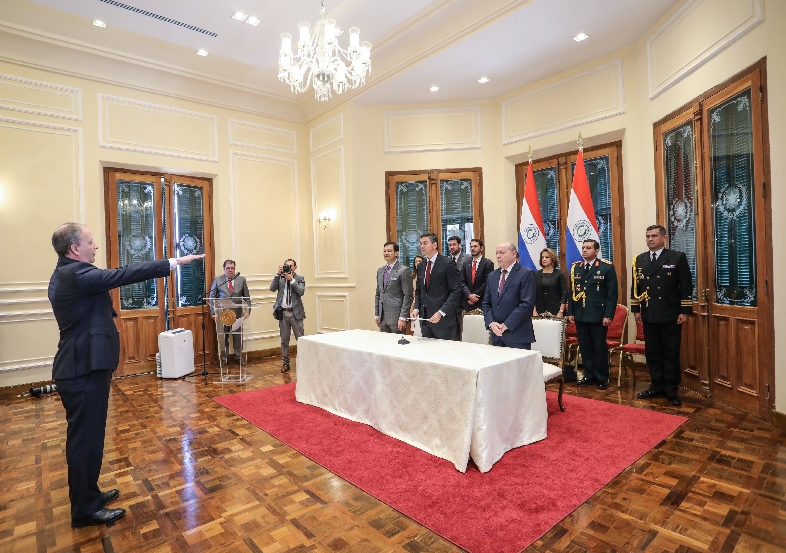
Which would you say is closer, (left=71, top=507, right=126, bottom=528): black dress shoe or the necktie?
(left=71, top=507, right=126, bottom=528): black dress shoe

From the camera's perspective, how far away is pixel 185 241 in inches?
265

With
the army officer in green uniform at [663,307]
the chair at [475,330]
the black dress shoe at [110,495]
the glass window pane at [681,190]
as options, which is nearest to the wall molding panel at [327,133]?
the chair at [475,330]

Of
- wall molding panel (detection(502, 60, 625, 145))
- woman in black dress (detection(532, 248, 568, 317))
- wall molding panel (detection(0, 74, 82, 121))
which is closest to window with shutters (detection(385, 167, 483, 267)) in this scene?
wall molding panel (detection(502, 60, 625, 145))

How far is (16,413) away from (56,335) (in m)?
1.24

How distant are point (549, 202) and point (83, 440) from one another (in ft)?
19.9

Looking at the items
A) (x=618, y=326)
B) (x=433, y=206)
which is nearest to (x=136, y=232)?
(x=433, y=206)

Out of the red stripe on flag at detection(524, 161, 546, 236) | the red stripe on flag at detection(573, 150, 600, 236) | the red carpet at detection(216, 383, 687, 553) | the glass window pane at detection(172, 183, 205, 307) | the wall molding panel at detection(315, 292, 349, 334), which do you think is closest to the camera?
the red carpet at detection(216, 383, 687, 553)

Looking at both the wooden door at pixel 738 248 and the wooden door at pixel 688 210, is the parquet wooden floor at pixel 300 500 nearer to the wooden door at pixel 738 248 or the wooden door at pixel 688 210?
the wooden door at pixel 738 248

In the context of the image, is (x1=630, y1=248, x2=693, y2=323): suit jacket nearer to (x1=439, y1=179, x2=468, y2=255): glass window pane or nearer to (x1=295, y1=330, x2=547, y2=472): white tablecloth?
(x1=295, y1=330, x2=547, y2=472): white tablecloth

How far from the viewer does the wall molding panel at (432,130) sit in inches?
274

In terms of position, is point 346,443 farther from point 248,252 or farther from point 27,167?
point 27,167

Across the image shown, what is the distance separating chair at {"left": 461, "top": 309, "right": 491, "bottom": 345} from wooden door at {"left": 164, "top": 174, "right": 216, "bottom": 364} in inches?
157

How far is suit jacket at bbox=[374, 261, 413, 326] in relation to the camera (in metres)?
4.92

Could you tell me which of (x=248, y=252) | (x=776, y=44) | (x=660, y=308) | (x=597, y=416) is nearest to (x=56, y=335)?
(x=248, y=252)
